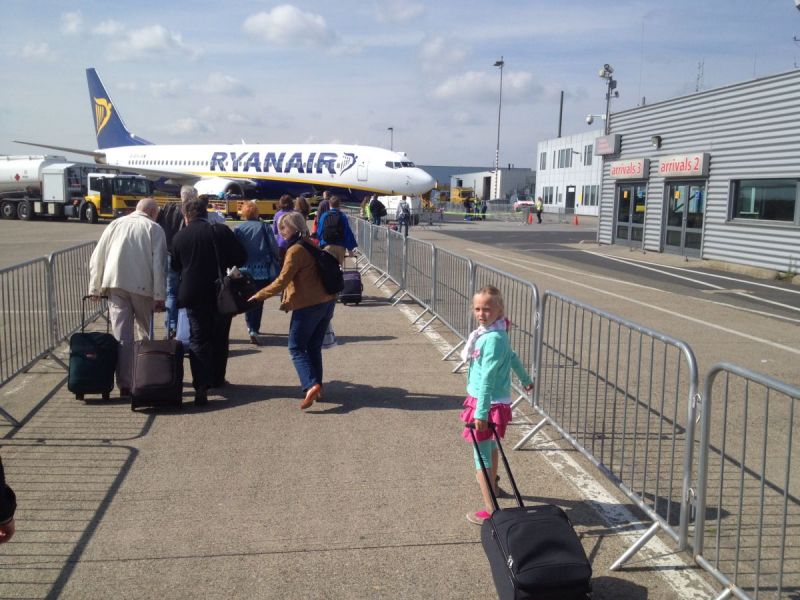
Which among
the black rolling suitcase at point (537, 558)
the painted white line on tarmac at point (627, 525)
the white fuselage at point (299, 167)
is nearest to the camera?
the black rolling suitcase at point (537, 558)

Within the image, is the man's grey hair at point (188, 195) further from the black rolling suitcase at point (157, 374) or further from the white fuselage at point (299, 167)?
the white fuselage at point (299, 167)

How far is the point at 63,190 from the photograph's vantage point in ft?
117

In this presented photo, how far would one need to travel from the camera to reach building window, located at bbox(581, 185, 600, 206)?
63031mm

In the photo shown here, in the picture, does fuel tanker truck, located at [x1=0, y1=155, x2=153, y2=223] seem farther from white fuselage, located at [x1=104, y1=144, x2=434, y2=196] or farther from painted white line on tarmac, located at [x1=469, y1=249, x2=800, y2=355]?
painted white line on tarmac, located at [x1=469, y1=249, x2=800, y2=355]

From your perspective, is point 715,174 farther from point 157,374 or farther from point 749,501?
point 157,374

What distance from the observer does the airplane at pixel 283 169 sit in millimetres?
34281

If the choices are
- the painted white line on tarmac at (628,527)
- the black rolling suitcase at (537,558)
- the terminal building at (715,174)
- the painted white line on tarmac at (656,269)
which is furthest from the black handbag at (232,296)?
the terminal building at (715,174)

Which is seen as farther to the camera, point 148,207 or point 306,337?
point 148,207

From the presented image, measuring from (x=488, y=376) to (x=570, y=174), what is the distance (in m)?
67.3

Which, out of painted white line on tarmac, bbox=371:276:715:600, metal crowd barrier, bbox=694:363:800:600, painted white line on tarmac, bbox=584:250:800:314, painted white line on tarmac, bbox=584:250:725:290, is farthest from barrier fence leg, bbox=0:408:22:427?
painted white line on tarmac, bbox=584:250:725:290

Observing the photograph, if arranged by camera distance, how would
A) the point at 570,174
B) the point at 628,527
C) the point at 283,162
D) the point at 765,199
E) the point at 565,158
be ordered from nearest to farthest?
the point at 628,527
the point at 765,199
the point at 283,162
the point at 570,174
the point at 565,158

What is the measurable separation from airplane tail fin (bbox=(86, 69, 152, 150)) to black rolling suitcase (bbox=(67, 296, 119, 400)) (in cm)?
4693

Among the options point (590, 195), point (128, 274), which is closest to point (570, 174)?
point (590, 195)

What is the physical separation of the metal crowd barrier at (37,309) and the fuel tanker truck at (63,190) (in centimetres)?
2569
